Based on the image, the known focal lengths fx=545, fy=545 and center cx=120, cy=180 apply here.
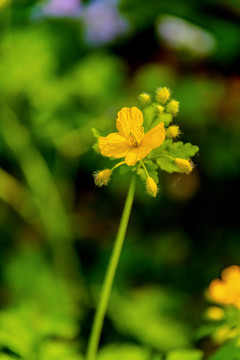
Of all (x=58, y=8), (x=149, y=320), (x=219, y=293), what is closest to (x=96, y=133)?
(x=219, y=293)

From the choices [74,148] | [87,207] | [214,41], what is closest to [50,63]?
[74,148]

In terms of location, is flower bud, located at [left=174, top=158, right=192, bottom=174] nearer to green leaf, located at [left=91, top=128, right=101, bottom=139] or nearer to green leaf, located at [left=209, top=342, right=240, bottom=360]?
green leaf, located at [left=91, top=128, right=101, bottom=139]

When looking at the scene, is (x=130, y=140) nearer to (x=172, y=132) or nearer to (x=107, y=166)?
(x=172, y=132)

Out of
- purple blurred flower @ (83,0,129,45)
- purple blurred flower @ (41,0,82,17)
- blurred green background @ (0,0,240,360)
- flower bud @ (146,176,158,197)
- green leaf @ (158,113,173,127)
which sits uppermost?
purple blurred flower @ (83,0,129,45)

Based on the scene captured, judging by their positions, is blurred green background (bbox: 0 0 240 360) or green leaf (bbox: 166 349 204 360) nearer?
green leaf (bbox: 166 349 204 360)

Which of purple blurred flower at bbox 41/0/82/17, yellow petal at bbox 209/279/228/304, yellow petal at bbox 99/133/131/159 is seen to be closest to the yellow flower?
yellow petal at bbox 99/133/131/159

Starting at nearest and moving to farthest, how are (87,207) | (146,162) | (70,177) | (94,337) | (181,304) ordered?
(146,162)
(94,337)
(181,304)
(70,177)
(87,207)

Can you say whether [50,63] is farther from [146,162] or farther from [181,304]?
[146,162]

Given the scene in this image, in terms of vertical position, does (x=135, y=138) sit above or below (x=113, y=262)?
above
